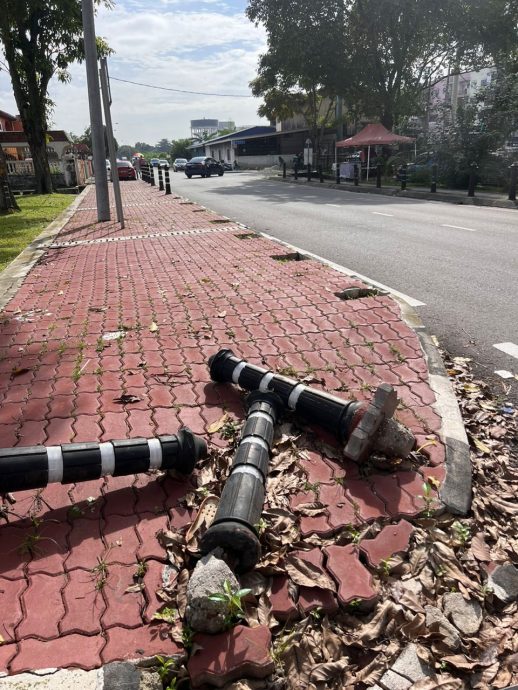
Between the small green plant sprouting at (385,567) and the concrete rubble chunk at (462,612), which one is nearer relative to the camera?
the concrete rubble chunk at (462,612)

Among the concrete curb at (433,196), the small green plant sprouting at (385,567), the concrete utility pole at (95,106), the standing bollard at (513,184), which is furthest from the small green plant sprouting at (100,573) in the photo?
the standing bollard at (513,184)

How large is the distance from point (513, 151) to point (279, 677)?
2129cm

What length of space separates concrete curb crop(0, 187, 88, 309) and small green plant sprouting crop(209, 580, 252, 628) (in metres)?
5.50

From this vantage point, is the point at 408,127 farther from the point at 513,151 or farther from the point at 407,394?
the point at 407,394

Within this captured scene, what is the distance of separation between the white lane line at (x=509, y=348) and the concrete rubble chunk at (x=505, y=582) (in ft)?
8.53

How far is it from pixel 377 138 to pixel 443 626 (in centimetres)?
2944

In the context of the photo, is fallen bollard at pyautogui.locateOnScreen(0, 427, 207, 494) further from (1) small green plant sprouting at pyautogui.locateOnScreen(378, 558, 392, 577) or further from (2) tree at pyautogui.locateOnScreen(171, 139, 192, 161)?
(2) tree at pyautogui.locateOnScreen(171, 139, 192, 161)

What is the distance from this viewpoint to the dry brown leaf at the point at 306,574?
240 centimetres

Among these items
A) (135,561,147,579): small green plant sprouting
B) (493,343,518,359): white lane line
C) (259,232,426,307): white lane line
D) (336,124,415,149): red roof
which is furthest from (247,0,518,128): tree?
(135,561,147,579): small green plant sprouting

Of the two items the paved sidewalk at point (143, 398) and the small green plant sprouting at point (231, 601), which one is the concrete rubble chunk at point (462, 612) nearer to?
the paved sidewalk at point (143, 398)

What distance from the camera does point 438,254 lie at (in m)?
9.02

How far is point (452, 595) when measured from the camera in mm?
2395

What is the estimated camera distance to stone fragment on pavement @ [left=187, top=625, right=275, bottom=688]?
77.7 inches

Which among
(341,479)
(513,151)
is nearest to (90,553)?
(341,479)
